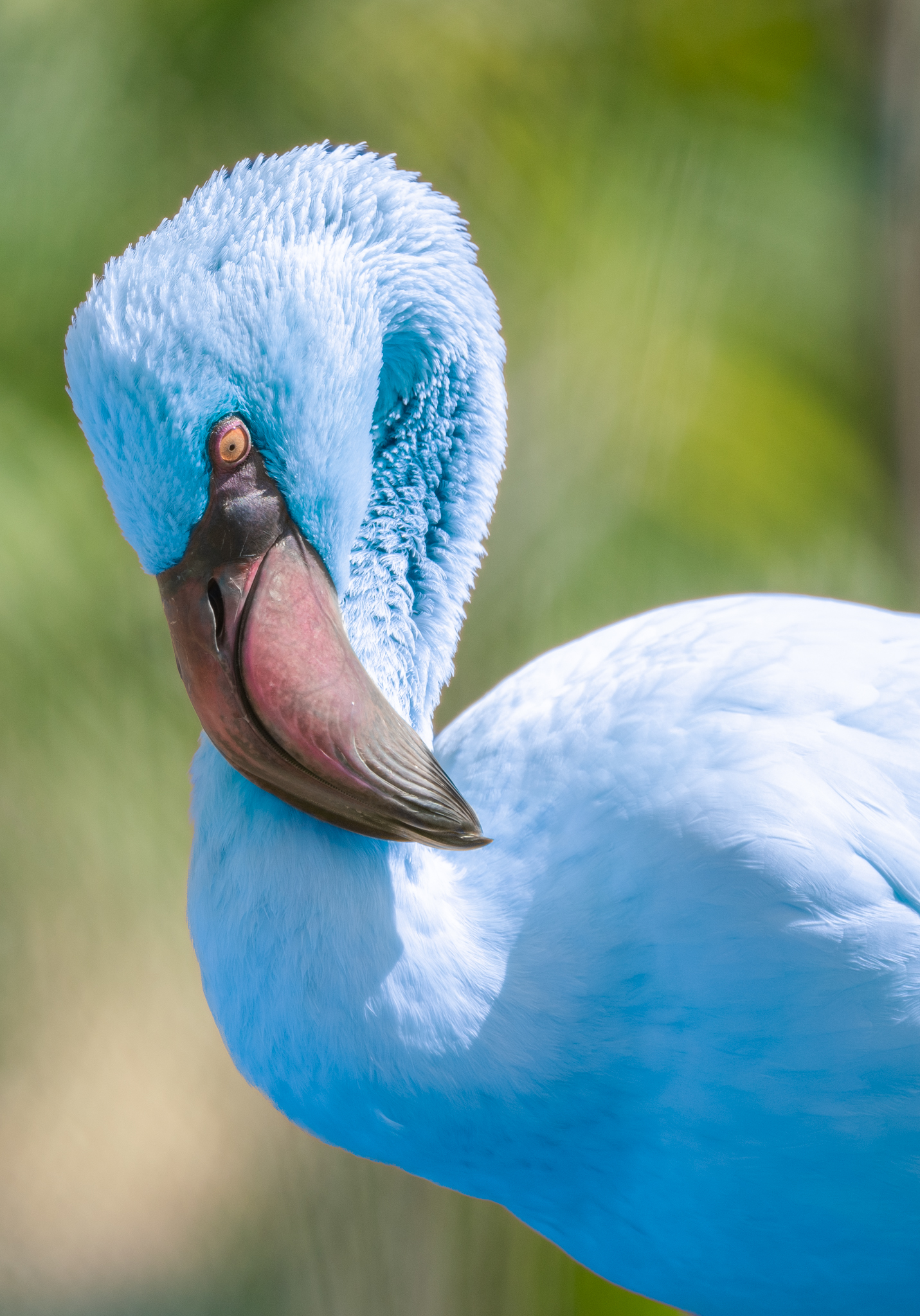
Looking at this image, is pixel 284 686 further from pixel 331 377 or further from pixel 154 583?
pixel 154 583

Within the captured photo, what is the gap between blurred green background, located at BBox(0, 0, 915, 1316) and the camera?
8.07ft

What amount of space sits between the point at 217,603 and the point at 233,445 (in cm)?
13

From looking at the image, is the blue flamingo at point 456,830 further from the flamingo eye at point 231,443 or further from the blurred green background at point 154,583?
the blurred green background at point 154,583

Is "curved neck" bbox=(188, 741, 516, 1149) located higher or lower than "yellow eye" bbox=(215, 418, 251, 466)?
lower

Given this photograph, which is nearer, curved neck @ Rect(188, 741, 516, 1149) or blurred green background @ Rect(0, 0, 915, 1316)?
curved neck @ Rect(188, 741, 516, 1149)

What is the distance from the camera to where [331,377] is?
0.99 m

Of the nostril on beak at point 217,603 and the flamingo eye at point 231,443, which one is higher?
the flamingo eye at point 231,443

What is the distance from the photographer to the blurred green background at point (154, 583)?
2.46 metres

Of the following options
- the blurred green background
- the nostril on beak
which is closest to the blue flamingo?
the nostril on beak

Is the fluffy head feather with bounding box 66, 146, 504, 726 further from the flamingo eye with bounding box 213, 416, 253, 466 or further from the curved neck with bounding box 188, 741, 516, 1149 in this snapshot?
the curved neck with bounding box 188, 741, 516, 1149

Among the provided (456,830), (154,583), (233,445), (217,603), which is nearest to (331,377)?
(233,445)

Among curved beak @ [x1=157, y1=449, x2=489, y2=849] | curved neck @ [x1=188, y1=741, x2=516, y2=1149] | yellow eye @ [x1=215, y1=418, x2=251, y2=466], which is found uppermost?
yellow eye @ [x1=215, y1=418, x2=251, y2=466]

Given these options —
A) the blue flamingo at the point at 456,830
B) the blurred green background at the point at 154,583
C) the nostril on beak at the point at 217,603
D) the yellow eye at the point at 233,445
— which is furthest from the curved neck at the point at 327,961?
the blurred green background at the point at 154,583

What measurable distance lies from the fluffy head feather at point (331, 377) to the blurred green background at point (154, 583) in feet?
4.41
